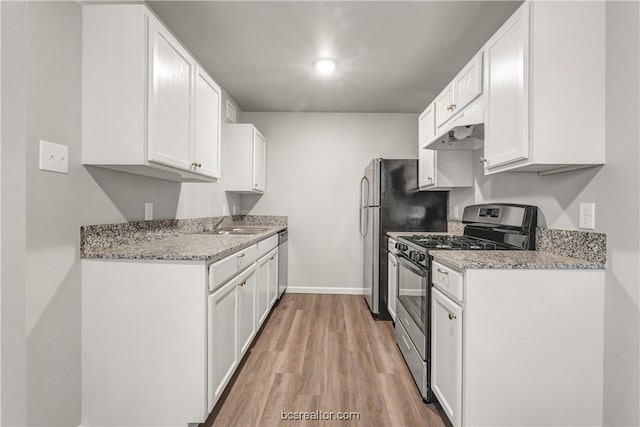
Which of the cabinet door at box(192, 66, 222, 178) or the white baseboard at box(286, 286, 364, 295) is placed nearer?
the cabinet door at box(192, 66, 222, 178)

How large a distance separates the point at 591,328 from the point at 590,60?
1239mm

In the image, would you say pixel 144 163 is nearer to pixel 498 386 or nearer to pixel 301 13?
pixel 301 13

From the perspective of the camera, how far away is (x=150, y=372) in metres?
1.54

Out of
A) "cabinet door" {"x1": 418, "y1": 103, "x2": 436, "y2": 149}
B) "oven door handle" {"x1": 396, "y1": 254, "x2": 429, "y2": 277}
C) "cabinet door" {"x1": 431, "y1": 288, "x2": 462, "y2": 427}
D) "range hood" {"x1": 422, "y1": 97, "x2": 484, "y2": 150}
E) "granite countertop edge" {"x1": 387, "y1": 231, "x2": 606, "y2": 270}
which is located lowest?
"cabinet door" {"x1": 431, "y1": 288, "x2": 462, "y2": 427}

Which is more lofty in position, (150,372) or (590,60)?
(590,60)

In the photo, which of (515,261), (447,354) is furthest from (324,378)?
(515,261)

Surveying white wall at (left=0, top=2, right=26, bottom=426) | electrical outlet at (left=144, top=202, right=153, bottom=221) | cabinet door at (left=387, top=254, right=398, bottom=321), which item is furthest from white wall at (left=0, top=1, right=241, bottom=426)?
cabinet door at (left=387, top=254, right=398, bottom=321)

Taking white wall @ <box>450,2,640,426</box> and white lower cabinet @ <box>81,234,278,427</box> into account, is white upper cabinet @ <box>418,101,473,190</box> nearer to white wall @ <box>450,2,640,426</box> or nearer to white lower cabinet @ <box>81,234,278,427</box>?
white wall @ <box>450,2,640,426</box>

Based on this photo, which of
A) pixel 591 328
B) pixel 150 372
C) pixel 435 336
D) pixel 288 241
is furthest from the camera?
pixel 288 241

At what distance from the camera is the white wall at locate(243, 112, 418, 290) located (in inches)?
167

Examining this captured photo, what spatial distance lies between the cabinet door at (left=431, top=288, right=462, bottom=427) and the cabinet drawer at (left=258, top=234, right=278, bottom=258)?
144 centimetres

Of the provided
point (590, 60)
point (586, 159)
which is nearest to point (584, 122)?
point (586, 159)

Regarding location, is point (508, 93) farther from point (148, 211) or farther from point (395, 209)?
point (148, 211)

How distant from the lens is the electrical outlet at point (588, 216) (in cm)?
151
